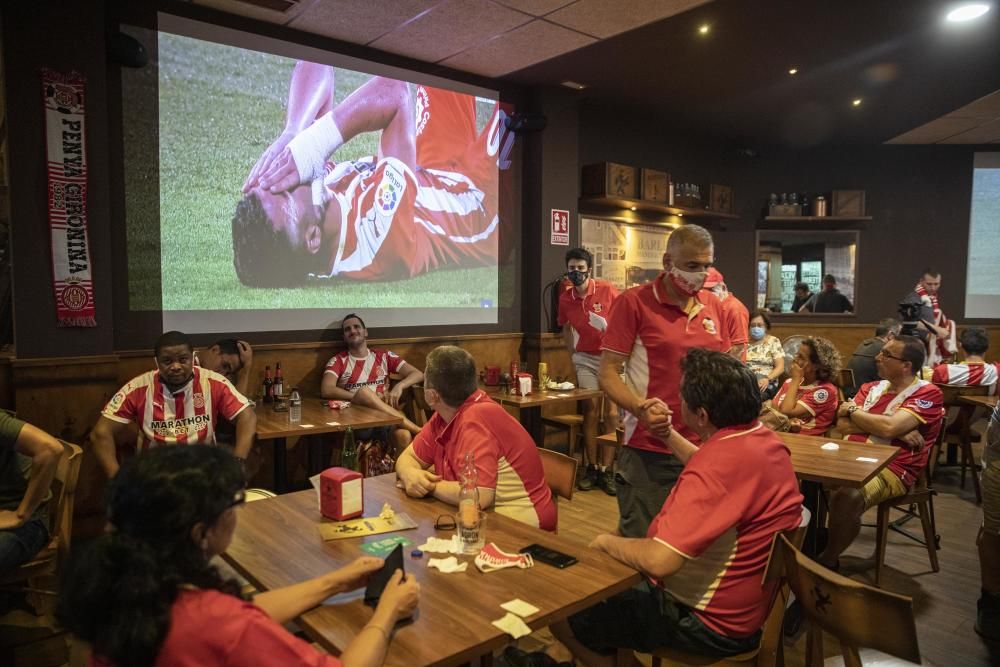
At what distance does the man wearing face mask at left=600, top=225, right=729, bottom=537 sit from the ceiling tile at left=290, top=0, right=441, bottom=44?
280cm

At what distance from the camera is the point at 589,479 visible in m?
5.23

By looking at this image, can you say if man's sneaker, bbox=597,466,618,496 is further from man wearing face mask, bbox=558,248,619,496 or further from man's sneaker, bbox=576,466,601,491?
man wearing face mask, bbox=558,248,619,496

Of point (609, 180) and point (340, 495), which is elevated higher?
point (609, 180)

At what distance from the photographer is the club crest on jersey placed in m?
5.61

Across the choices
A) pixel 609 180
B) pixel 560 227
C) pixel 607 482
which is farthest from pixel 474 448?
pixel 609 180

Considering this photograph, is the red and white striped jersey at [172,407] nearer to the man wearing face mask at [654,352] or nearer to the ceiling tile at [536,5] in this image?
the man wearing face mask at [654,352]

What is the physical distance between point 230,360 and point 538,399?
7.10 feet

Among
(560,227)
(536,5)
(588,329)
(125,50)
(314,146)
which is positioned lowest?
(588,329)

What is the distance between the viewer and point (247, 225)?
4773 millimetres

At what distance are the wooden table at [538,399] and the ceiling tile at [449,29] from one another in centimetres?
270

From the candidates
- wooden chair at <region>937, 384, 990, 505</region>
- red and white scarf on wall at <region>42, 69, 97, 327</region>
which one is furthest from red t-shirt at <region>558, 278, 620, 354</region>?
red and white scarf on wall at <region>42, 69, 97, 327</region>

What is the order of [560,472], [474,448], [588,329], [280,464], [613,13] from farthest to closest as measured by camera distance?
[588,329]
[613,13]
[280,464]
[560,472]
[474,448]

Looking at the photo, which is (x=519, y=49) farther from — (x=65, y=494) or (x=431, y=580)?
(x=431, y=580)

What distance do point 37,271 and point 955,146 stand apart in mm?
10301
